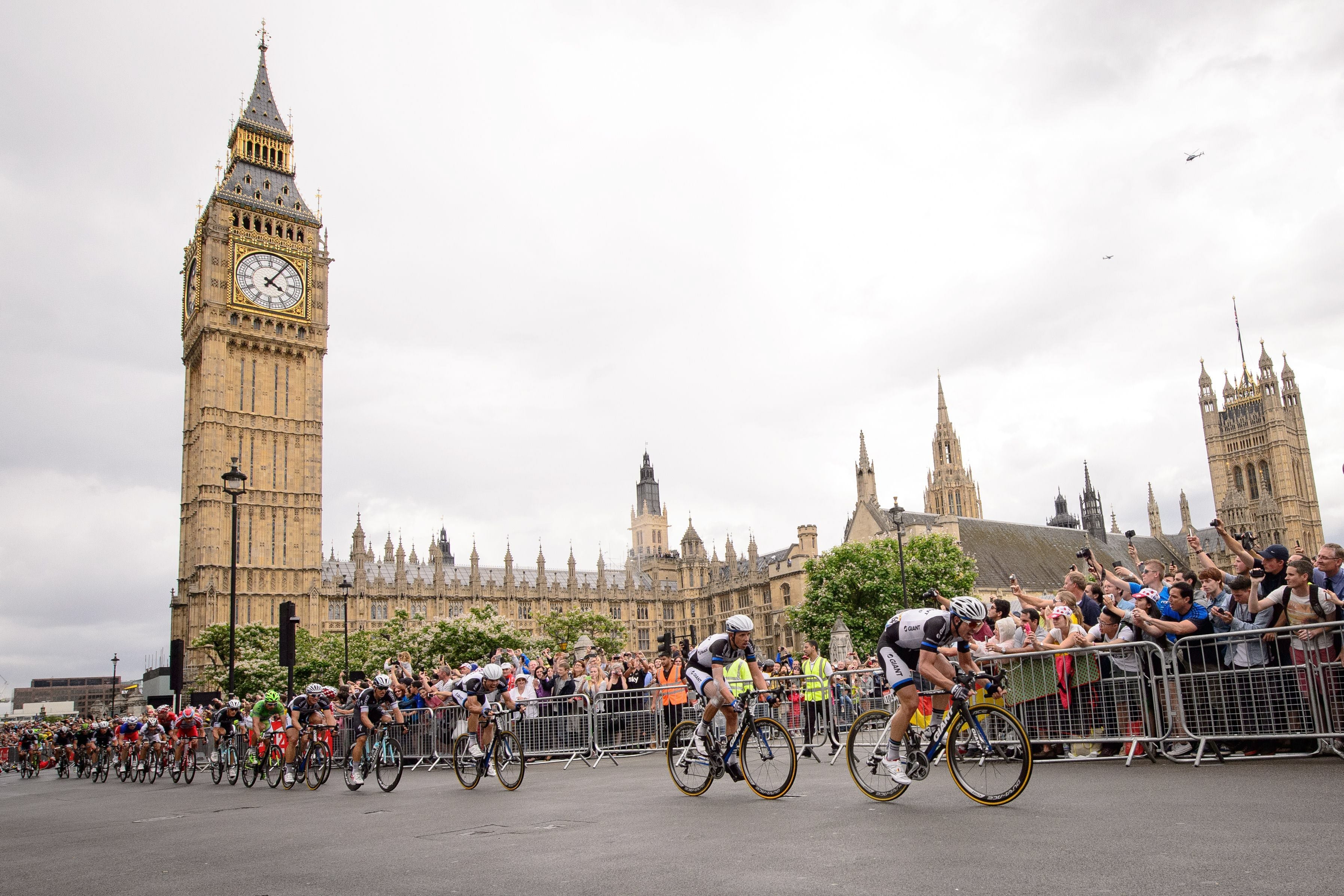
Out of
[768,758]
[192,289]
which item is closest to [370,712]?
[768,758]

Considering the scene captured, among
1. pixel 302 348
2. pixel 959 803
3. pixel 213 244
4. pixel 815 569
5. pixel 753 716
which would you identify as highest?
pixel 213 244

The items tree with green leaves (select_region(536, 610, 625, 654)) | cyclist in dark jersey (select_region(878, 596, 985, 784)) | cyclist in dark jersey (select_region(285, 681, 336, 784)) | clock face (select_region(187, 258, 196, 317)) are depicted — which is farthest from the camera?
clock face (select_region(187, 258, 196, 317))

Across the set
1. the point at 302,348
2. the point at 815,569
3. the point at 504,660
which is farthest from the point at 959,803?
the point at 302,348

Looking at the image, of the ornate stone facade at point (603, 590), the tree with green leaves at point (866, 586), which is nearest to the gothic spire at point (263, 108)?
the ornate stone facade at point (603, 590)

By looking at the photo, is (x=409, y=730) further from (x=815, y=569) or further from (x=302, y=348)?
(x=302, y=348)

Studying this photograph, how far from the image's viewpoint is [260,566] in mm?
76188

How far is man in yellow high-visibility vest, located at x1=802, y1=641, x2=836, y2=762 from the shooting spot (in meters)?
15.4

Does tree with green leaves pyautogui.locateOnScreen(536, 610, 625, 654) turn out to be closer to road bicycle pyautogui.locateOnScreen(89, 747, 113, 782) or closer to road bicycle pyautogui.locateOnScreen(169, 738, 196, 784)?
road bicycle pyautogui.locateOnScreen(89, 747, 113, 782)

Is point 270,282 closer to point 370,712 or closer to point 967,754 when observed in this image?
point 370,712

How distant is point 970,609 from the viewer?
8.45 m

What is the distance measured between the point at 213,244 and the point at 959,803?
8178 centimetres

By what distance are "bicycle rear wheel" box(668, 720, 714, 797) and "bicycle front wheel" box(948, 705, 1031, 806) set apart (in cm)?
282

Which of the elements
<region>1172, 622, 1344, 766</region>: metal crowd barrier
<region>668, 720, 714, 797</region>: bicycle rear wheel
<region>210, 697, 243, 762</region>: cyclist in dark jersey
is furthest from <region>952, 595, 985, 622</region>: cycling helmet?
<region>210, 697, 243, 762</region>: cyclist in dark jersey

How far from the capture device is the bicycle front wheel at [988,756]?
27.1ft
